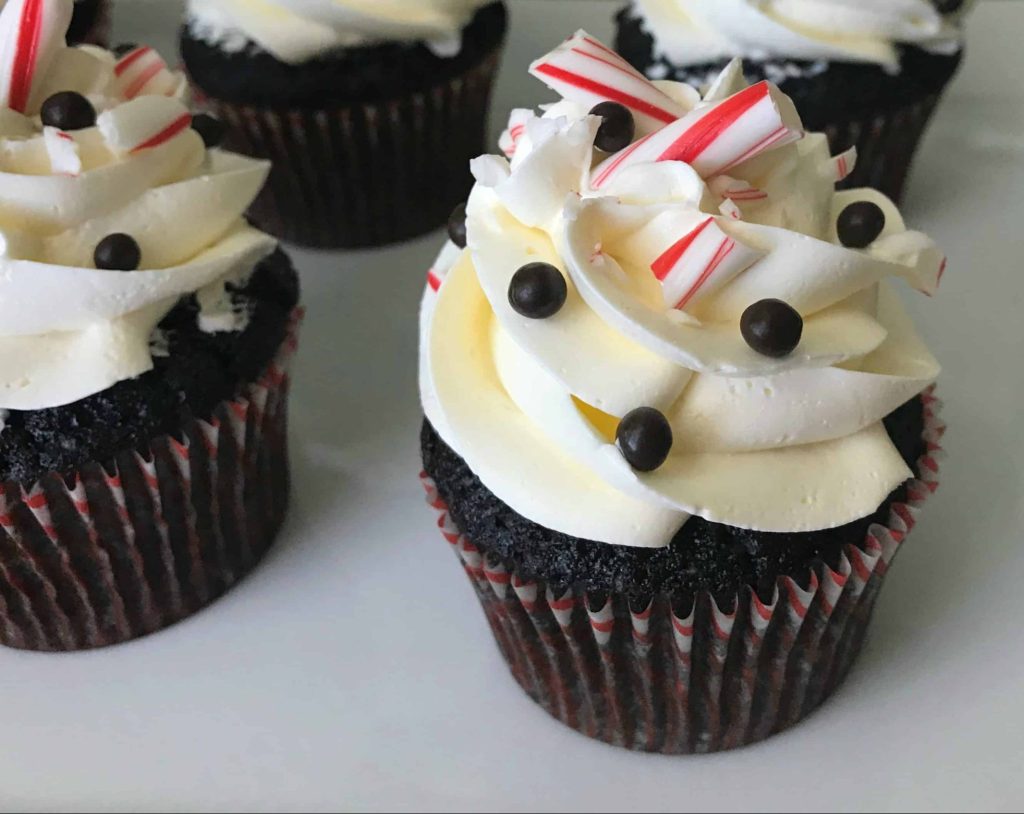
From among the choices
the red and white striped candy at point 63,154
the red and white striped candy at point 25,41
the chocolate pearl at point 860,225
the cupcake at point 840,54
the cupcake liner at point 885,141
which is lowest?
the cupcake liner at point 885,141

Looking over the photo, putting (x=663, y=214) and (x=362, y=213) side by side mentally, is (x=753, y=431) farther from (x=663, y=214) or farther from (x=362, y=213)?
(x=362, y=213)

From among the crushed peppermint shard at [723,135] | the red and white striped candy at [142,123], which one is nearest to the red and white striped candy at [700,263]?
the crushed peppermint shard at [723,135]

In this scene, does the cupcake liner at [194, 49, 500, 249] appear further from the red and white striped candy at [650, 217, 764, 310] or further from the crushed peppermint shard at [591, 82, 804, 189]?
the red and white striped candy at [650, 217, 764, 310]

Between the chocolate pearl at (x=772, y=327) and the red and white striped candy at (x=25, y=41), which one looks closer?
the chocolate pearl at (x=772, y=327)

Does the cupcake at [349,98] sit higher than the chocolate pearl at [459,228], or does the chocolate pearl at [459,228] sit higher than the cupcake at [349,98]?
the chocolate pearl at [459,228]

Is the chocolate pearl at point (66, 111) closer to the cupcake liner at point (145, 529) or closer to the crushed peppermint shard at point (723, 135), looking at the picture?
the cupcake liner at point (145, 529)

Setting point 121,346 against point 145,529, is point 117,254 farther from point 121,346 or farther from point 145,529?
point 145,529

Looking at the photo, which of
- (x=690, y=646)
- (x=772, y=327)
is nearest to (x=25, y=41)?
(x=772, y=327)
